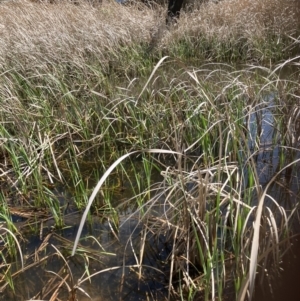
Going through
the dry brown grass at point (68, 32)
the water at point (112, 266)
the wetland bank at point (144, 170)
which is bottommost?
the water at point (112, 266)

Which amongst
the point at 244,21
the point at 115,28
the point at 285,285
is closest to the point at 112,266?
the point at 285,285

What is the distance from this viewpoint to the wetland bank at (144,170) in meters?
1.61

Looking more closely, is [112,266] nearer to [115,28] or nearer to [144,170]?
[144,170]

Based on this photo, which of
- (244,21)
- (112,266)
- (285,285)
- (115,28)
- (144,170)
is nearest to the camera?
(285,285)

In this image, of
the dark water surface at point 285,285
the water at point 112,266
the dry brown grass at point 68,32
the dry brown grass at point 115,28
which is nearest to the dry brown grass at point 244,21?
the dry brown grass at point 115,28

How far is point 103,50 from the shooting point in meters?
4.82

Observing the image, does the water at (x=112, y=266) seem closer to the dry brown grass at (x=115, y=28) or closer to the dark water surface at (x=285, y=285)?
the dark water surface at (x=285, y=285)

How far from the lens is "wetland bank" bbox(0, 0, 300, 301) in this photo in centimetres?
161

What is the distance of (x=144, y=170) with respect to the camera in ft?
8.16

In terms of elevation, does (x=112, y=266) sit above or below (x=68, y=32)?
below

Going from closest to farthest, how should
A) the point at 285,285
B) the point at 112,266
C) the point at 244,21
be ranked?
the point at 285,285 < the point at 112,266 < the point at 244,21

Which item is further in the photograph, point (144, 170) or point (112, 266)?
point (144, 170)

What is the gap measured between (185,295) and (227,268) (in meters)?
0.19

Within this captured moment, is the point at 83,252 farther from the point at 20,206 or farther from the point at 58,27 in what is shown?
the point at 58,27
